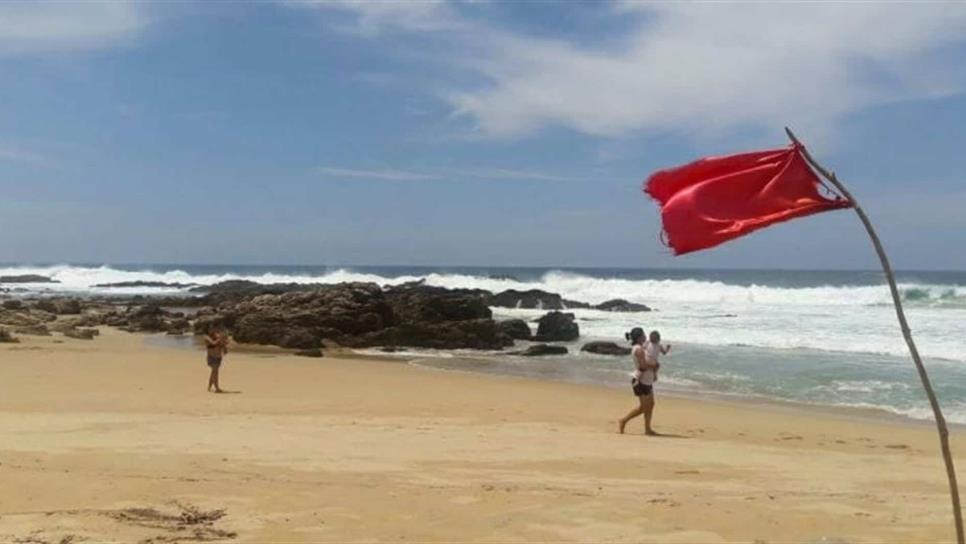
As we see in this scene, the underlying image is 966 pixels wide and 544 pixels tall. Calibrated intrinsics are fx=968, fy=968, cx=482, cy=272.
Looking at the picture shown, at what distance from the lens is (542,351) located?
92.2ft

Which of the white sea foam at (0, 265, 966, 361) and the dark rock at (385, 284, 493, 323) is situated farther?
the dark rock at (385, 284, 493, 323)

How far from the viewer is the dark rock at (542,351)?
91.5 ft

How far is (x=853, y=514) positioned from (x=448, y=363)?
17911 mm

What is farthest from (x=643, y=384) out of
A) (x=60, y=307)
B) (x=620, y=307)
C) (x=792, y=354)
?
(x=620, y=307)

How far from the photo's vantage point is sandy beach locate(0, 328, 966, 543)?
727cm

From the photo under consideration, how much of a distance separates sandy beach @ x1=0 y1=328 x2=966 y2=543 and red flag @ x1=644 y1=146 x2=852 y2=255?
3.08 metres

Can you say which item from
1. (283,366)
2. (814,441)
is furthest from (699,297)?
(814,441)

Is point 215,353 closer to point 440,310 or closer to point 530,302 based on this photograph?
point 440,310

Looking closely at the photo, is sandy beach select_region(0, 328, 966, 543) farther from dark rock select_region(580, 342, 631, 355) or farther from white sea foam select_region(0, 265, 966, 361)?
white sea foam select_region(0, 265, 966, 361)

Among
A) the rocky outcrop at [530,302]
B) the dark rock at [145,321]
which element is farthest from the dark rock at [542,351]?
the rocky outcrop at [530,302]

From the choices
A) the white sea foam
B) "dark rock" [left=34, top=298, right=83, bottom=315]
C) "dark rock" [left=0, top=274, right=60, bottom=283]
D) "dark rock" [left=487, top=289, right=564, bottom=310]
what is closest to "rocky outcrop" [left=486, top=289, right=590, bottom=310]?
"dark rock" [left=487, top=289, right=564, bottom=310]

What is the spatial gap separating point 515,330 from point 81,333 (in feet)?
45.5

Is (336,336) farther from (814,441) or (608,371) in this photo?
(814,441)

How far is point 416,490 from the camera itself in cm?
862
